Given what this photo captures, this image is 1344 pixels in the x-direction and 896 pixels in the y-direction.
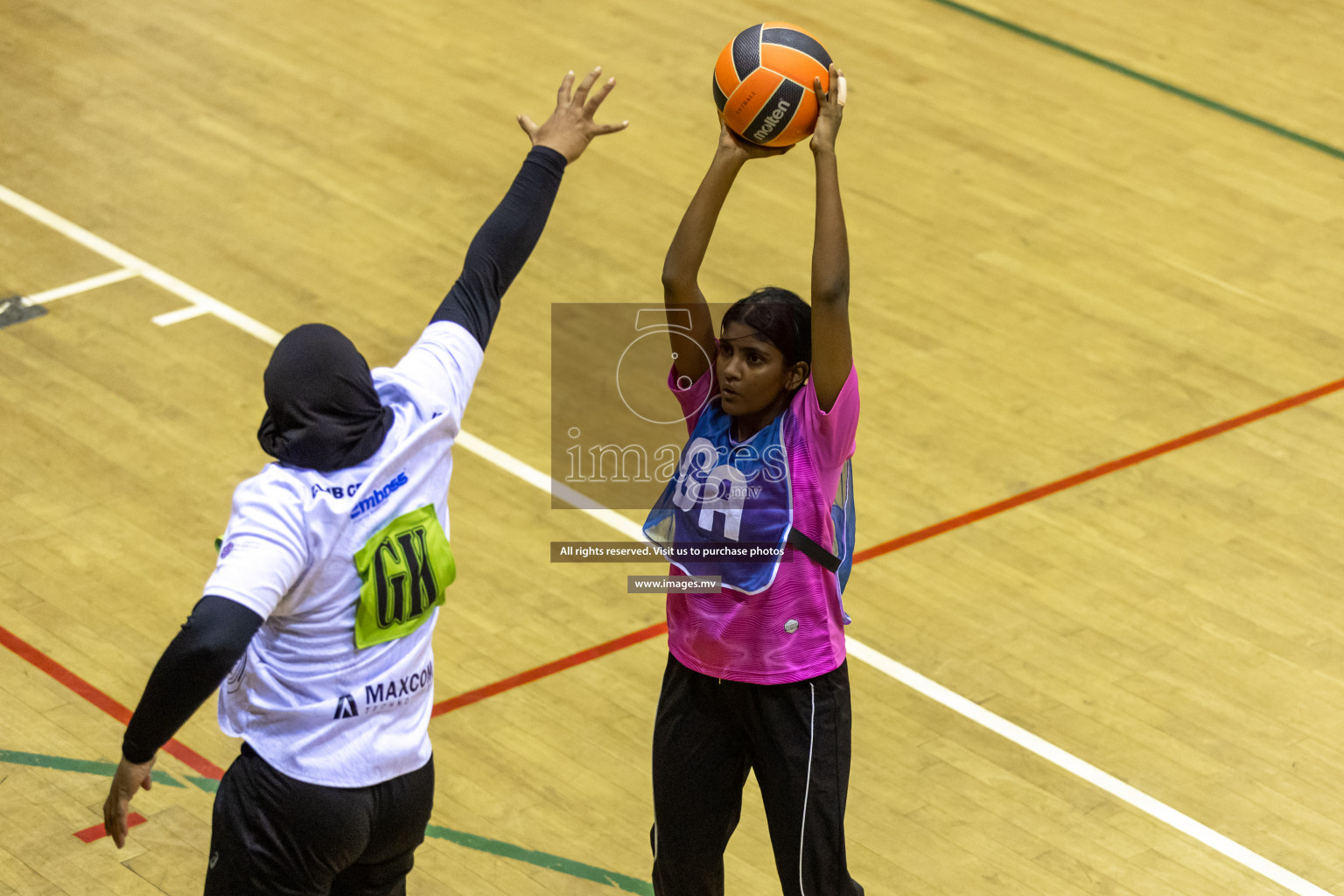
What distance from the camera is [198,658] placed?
3090 millimetres

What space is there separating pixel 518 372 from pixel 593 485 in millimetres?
758

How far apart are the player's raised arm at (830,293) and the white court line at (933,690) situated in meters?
2.14

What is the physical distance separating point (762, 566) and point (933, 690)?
2.38 metres

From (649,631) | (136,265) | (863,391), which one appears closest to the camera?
(649,631)

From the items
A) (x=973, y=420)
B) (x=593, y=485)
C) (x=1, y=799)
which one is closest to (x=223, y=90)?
(x=593, y=485)

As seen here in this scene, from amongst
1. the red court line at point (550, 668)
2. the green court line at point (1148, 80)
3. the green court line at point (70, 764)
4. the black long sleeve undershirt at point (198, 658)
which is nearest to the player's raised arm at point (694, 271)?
the black long sleeve undershirt at point (198, 658)

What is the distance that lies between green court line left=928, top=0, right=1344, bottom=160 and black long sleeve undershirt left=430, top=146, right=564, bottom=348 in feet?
28.1

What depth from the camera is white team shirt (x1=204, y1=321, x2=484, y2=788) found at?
327 centimetres

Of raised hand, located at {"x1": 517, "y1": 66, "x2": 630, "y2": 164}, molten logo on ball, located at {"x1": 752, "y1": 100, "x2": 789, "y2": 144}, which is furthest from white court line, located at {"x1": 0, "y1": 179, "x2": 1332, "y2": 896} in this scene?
molten logo on ball, located at {"x1": 752, "y1": 100, "x2": 789, "y2": 144}

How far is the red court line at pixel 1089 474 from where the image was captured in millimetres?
7051

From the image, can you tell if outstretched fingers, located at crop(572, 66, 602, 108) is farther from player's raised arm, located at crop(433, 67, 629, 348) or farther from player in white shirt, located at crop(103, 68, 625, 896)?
player in white shirt, located at crop(103, 68, 625, 896)

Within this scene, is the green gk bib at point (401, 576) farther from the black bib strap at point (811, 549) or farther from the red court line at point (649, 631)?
the red court line at point (649, 631)

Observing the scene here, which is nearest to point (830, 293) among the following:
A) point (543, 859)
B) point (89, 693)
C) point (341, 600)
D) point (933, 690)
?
point (341, 600)

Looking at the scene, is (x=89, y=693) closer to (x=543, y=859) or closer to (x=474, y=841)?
(x=474, y=841)
